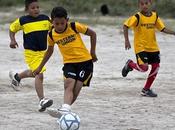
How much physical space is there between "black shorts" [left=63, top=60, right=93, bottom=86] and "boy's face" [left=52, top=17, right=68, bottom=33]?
522 mm

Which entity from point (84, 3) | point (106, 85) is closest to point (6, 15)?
point (84, 3)

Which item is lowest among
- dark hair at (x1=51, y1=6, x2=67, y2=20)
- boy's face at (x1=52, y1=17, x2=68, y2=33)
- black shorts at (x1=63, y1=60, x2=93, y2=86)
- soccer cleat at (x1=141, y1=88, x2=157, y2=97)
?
soccer cleat at (x1=141, y1=88, x2=157, y2=97)

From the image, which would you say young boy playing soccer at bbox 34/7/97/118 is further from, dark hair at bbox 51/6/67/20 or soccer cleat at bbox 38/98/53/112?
soccer cleat at bbox 38/98/53/112

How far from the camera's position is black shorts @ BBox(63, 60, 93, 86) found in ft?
27.6

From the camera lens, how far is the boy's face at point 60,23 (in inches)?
321

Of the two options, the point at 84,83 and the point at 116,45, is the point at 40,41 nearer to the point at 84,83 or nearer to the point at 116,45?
the point at 84,83

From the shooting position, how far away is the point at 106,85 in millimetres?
12219

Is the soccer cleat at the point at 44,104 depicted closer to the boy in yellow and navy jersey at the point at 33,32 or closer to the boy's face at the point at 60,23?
the boy in yellow and navy jersey at the point at 33,32

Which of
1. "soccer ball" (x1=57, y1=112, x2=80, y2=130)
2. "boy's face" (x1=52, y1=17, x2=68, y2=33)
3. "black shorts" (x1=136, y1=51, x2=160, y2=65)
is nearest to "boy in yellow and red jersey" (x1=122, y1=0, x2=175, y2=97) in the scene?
"black shorts" (x1=136, y1=51, x2=160, y2=65)

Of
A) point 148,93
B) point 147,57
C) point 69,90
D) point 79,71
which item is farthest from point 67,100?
point 147,57

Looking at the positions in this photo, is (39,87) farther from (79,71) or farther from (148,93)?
(148,93)

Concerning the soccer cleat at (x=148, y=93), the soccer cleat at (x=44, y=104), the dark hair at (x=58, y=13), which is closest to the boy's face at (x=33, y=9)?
the soccer cleat at (x=44, y=104)

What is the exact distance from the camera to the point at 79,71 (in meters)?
8.43

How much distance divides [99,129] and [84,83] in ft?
2.43
